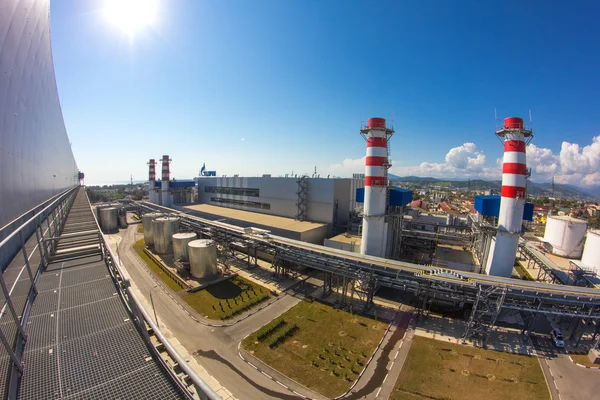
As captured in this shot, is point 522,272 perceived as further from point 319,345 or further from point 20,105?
point 20,105

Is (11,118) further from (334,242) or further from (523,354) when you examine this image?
(523,354)

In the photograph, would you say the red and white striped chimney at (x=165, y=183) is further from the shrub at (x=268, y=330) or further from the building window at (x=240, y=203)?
the shrub at (x=268, y=330)

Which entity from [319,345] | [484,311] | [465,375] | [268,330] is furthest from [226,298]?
[484,311]

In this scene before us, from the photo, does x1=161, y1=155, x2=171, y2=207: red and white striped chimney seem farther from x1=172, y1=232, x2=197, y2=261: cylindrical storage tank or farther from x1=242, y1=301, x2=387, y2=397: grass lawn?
x1=242, y1=301, x2=387, y2=397: grass lawn

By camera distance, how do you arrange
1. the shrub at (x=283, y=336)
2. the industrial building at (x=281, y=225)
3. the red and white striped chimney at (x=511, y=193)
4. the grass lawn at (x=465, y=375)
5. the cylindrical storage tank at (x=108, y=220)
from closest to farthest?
the grass lawn at (x=465, y=375), the shrub at (x=283, y=336), the red and white striped chimney at (x=511, y=193), the industrial building at (x=281, y=225), the cylindrical storage tank at (x=108, y=220)

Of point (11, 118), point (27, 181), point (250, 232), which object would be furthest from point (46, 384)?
point (250, 232)

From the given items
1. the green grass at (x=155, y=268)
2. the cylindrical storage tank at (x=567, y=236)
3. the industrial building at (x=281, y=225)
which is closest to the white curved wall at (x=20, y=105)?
the green grass at (x=155, y=268)
